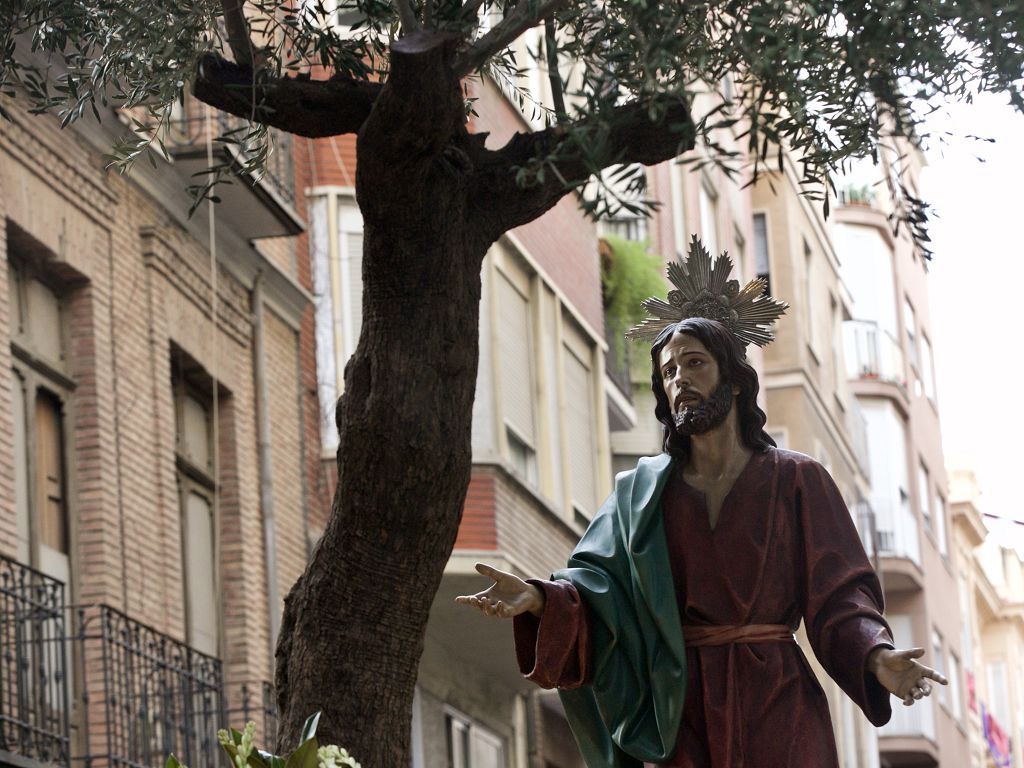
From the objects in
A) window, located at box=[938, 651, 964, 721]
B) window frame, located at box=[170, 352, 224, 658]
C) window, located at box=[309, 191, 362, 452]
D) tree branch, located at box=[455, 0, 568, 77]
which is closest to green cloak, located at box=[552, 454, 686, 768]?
tree branch, located at box=[455, 0, 568, 77]

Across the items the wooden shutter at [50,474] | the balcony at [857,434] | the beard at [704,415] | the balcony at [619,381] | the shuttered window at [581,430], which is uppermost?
the balcony at [857,434]

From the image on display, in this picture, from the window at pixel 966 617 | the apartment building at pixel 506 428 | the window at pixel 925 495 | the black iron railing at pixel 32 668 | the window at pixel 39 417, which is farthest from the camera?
the window at pixel 966 617

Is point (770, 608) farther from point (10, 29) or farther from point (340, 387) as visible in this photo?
point (340, 387)

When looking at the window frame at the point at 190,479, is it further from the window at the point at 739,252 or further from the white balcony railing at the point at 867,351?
the white balcony railing at the point at 867,351

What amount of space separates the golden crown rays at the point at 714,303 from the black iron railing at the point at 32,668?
683 centimetres

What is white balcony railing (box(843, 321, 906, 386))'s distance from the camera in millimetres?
42156

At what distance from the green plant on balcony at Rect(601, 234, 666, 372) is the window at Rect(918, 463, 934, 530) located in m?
17.6

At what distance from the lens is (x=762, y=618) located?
276 inches

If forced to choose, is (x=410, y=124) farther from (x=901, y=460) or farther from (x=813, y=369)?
(x=901, y=460)

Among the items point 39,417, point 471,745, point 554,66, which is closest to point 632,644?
point 554,66

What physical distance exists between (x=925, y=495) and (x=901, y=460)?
128 inches

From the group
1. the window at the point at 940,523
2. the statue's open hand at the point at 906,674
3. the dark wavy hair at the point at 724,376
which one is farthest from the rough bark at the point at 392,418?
the window at the point at 940,523

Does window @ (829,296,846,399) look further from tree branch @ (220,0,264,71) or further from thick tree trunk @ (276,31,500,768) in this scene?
tree branch @ (220,0,264,71)

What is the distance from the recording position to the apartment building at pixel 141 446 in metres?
15.1
